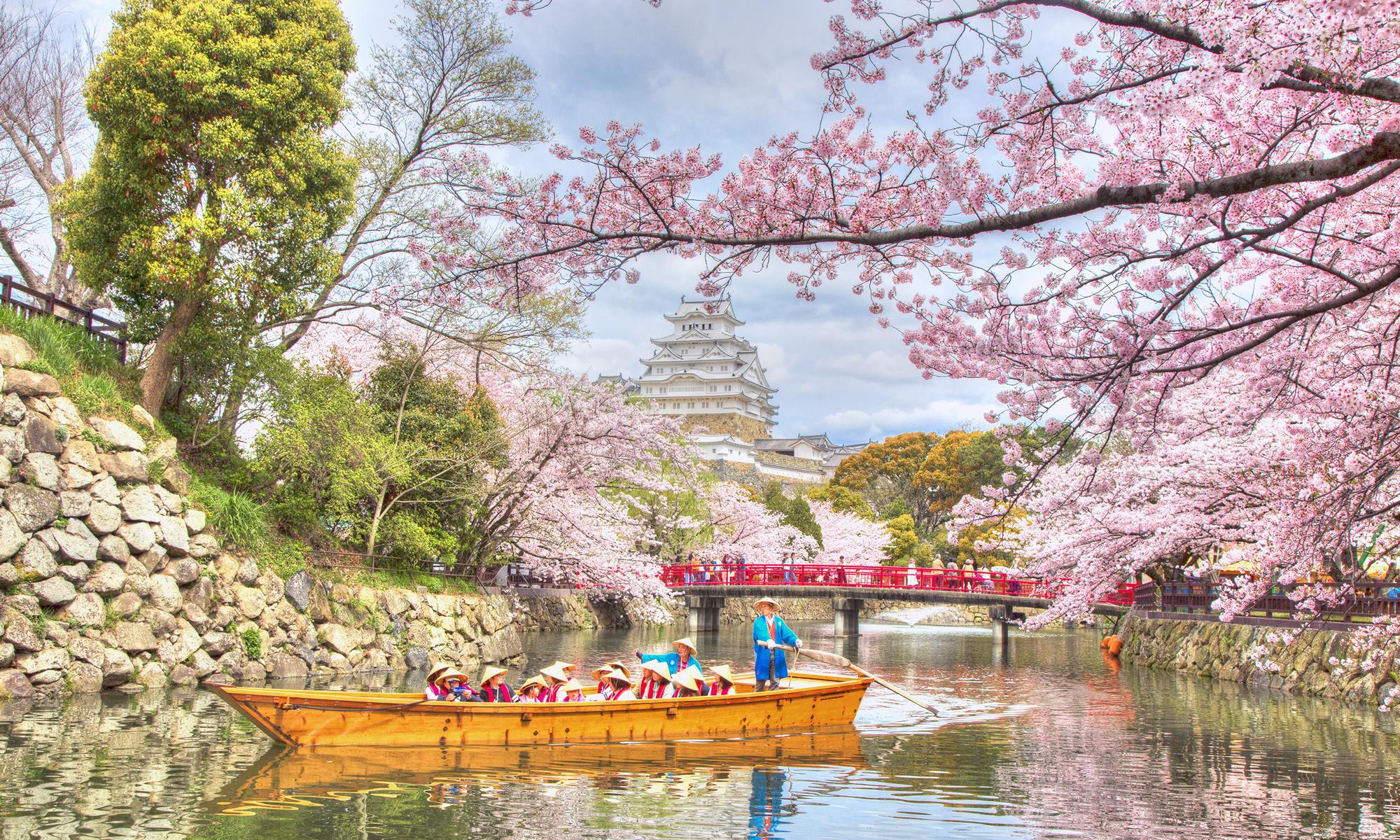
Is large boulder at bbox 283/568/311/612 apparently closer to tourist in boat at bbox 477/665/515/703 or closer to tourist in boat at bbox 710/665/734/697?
tourist in boat at bbox 477/665/515/703

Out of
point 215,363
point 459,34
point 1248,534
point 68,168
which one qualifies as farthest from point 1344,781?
point 68,168

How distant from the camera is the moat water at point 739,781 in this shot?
778 cm

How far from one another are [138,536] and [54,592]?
4.44 feet

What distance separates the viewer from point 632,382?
8394 centimetres

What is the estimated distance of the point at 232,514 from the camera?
618 inches

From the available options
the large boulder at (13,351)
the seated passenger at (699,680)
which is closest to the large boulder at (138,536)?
the large boulder at (13,351)

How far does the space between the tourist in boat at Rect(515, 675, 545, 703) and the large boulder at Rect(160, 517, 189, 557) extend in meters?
6.10

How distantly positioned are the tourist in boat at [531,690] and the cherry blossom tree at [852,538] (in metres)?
36.1

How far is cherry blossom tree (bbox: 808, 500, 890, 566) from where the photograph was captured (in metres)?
48.9

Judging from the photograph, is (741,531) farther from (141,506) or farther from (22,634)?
(22,634)

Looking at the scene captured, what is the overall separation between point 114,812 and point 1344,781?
10986mm

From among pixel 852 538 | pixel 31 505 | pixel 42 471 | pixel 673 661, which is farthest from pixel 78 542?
pixel 852 538

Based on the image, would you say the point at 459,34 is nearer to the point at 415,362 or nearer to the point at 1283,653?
the point at 415,362

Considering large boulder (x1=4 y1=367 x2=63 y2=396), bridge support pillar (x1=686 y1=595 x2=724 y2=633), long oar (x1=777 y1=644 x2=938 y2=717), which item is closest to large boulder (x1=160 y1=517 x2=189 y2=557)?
large boulder (x1=4 y1=367 x2=63 y2=396)
